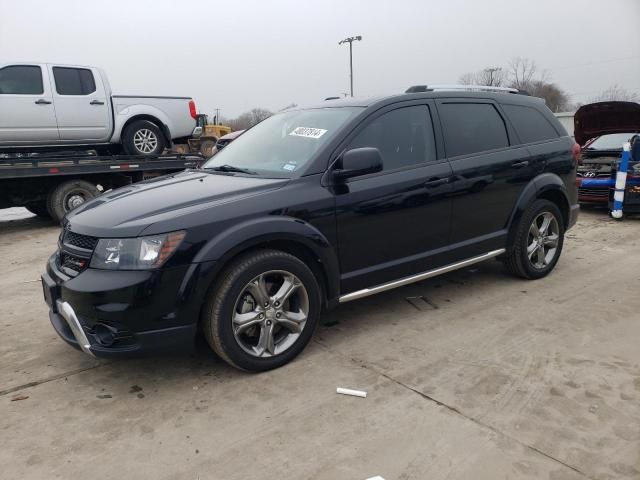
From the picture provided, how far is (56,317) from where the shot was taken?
3.22 m

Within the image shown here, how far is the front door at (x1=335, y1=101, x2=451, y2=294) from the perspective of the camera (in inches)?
139

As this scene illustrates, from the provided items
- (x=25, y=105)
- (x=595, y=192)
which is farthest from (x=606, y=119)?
(x=25, y=105)

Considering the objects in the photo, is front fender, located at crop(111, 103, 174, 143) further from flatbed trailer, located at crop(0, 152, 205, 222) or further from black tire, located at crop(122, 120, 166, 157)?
flatbed trailer, located at crop(0, 152, 205, 222)

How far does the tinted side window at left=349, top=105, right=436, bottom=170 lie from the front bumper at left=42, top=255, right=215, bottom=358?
1563 mm

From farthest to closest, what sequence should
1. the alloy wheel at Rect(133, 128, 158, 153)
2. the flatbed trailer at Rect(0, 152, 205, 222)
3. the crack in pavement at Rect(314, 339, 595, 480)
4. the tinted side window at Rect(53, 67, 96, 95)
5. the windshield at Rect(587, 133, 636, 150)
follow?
the alloy wheel at Rect(133, 128, 158, 153), the windshield at Rect(587, 133, 636, 150), the tinted side window at Rect(53, 67, 96, 95), the flatbed trailer at Rect(0, 152, 205, 222), the crack in pavement at Rect(314, 339, 595, 480)

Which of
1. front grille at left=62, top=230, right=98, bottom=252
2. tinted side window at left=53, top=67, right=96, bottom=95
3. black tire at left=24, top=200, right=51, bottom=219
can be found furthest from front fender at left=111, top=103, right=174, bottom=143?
front grille at left=62, top=230, right=98, bottom=252

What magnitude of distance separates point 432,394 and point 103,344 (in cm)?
189

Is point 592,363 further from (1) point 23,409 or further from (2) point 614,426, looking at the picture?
(1) point 23,409

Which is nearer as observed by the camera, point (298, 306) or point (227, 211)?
point (227, 211)

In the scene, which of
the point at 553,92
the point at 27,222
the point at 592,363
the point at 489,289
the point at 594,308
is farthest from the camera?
the point at 553,92

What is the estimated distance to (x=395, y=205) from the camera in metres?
3.69

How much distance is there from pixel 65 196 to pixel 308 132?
6519 millimetres

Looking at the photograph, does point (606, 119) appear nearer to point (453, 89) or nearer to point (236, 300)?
point (453, 89)

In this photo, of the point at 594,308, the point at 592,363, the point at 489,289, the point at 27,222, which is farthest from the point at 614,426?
the point at 27,222
